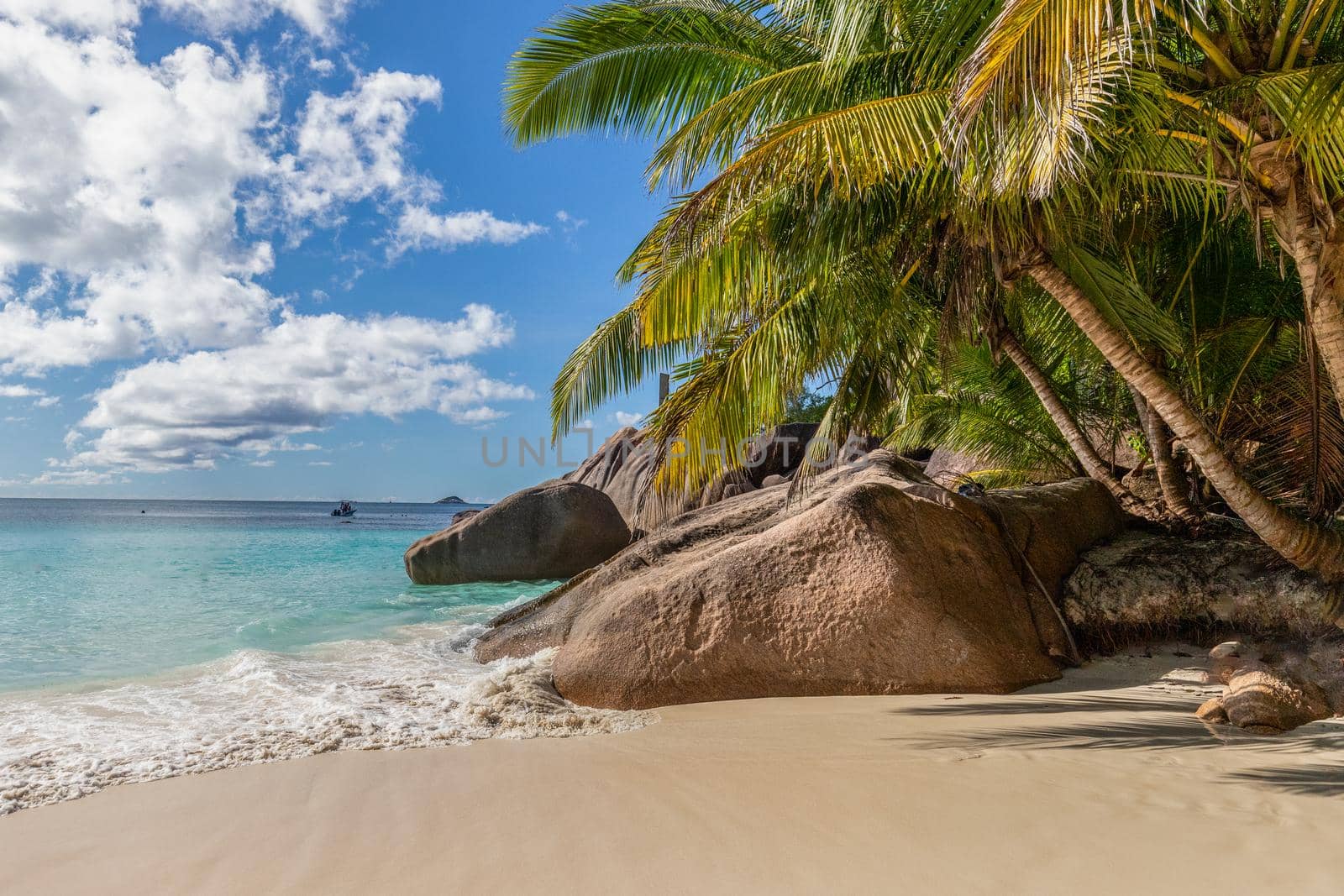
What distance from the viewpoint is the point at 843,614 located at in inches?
208

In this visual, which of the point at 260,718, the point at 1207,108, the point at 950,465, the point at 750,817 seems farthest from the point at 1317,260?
the point at 950,465

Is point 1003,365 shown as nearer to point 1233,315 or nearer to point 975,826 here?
point 1233,315

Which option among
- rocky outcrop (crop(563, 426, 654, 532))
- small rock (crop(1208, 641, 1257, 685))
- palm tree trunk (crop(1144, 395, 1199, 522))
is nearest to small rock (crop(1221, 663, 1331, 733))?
small rock (crop(1208, 641, 1257, 685))

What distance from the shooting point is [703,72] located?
663 cm

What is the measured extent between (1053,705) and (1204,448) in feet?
7.85

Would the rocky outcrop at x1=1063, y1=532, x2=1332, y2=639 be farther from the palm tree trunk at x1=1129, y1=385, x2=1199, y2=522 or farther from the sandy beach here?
the sandy beach

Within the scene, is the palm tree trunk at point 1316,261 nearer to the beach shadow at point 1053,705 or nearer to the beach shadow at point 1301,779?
the beach shadow at point 1053,705

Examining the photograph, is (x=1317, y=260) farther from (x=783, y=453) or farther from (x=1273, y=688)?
(x=783, y=453)

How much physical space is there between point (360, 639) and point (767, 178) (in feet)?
22.5

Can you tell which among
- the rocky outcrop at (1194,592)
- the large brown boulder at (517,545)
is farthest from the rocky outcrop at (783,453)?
the rocky outcrop at (1194,592)

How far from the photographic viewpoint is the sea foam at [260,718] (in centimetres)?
387

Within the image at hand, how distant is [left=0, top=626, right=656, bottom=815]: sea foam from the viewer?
12.7 feet

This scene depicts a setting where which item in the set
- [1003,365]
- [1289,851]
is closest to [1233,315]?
[1003,365]

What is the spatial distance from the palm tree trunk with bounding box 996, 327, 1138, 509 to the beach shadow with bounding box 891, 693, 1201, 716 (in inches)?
137
